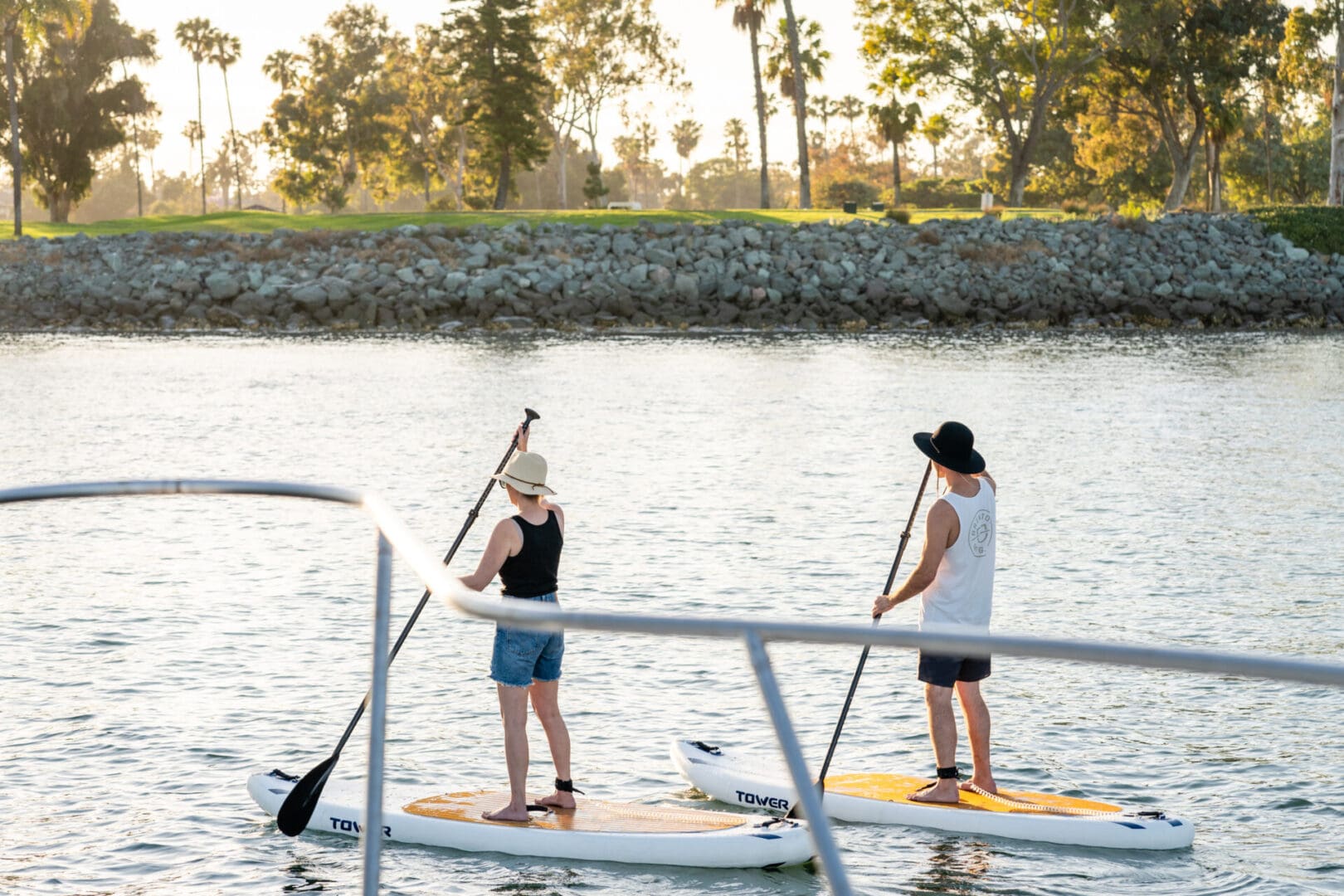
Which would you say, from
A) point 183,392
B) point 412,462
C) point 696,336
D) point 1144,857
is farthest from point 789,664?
point 696,336

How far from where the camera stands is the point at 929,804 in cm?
958

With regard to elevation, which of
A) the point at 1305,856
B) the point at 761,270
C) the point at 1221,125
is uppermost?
the point at 1221,125

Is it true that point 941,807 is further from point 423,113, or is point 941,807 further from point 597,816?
point 423,113

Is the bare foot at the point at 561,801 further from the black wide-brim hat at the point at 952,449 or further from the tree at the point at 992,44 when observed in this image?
the tree at the point at 992,44

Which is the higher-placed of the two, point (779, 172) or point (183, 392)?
point (779, 172)

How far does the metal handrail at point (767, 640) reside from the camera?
2.85m

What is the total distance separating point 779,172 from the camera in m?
178

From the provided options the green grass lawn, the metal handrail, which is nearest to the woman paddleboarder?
the metal handrail

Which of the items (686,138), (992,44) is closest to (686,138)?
(686,138)

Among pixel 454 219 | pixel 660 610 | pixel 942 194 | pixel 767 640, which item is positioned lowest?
pixel 660 610

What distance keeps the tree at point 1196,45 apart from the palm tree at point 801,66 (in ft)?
43.9

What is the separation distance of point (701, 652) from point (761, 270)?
149ft

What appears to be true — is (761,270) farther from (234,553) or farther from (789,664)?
(789,664)

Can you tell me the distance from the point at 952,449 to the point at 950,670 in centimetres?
121
